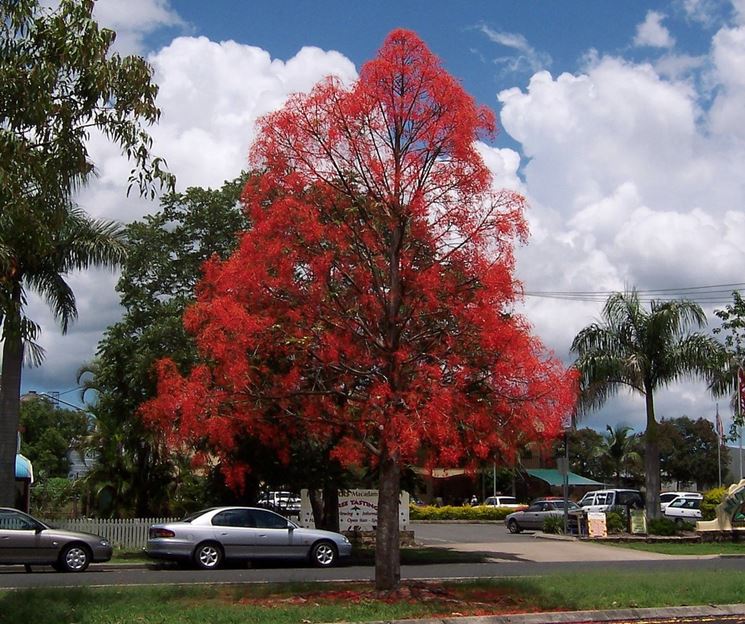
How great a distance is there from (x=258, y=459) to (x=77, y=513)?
32.2 feet

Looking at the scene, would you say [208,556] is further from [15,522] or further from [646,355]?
[646,355]

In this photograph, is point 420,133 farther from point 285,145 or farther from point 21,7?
point 21,7

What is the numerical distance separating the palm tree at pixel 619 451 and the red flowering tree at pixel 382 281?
2211 inches

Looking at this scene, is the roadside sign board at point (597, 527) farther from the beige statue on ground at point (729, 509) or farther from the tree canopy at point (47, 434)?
the tree canopy at point (47, 434)

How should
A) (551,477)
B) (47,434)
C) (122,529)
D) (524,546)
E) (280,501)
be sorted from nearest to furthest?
(122,529)
(280,501)
(524,546)
(551,477)
(47,434)

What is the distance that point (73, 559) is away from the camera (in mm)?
20953

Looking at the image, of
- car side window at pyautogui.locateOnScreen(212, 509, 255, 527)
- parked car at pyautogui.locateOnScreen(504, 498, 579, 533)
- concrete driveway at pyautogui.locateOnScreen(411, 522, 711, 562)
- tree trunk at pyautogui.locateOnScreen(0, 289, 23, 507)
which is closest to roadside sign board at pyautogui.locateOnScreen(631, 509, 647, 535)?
concrete driveway at pyautogui.locateOnScreen(411, 522, 711, 562)

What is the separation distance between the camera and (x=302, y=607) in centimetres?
1330

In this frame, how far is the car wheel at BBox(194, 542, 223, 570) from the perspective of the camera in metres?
22.2

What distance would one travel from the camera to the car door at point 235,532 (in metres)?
22.4

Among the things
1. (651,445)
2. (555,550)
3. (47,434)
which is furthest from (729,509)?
(47,434)

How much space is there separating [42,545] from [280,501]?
415 inches

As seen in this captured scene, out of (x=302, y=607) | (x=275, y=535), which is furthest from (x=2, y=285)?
(x=275, y=535)

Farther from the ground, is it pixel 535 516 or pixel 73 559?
pixel 535 516
